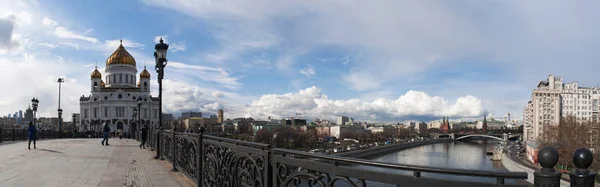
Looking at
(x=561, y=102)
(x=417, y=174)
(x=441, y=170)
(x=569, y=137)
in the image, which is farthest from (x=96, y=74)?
(x=561, y=102)

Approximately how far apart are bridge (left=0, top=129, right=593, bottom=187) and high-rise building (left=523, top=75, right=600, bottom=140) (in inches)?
4239

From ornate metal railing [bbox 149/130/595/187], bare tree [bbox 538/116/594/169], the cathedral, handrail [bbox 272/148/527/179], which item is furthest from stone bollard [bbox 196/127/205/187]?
the cathedral

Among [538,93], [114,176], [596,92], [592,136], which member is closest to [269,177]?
[114,176]

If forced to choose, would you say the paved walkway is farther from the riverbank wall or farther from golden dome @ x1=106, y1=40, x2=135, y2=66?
golden dome @ x1=106, y1=40, x2=135, y2=66

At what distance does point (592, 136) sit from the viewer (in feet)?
177

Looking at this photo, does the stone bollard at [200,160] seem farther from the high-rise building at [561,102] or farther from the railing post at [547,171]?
the high-rise building at [561,102]

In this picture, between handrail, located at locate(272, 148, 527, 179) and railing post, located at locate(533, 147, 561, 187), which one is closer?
railing post, located at locate(533, 147, 561, 187)

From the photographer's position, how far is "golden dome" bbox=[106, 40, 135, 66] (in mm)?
79688

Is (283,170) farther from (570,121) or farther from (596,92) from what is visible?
(596,92)

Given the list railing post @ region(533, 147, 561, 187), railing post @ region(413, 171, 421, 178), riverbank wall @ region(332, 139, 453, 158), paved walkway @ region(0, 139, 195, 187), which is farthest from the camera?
riverbank wall @ region(332, 139, 453, 158)

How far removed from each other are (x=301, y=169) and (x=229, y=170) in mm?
2231

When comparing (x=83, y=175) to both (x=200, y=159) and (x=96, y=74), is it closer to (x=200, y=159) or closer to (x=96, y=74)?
(x=200, y=159)

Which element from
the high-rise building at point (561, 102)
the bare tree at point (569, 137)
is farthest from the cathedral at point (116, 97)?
the high-rise building at point (561, 102)

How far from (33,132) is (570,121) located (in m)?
65.4
